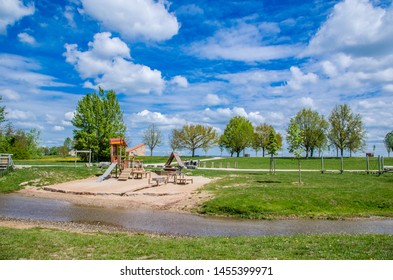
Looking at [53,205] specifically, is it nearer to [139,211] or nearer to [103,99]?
[139,211]

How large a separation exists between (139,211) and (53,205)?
5.56 meters

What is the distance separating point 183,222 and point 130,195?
27.2 feet

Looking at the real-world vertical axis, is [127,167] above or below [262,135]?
below

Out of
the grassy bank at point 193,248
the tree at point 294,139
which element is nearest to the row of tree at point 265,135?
the tree at point 294,139

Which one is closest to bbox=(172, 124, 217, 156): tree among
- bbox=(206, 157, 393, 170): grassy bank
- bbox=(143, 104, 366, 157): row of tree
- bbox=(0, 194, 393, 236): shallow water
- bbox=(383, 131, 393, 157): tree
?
bbox=(143, 104, 366, 157): row of tree

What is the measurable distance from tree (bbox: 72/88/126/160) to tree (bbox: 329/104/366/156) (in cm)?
4121

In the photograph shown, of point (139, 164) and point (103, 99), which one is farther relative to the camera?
point (103, 99)

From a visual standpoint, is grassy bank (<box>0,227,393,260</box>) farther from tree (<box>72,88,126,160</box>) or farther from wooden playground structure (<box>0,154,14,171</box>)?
tree (<box>72,88,126,160</box>)

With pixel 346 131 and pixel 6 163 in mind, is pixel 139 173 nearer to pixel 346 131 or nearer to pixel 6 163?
pixel 6 163

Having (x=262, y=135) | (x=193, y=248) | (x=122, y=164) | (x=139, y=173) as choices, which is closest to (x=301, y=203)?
(x=193, y=248)

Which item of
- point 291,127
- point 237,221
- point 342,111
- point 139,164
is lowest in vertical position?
point 237,221

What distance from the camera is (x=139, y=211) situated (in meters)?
17.8

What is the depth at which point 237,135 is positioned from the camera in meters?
80.6
